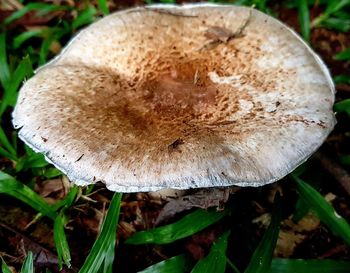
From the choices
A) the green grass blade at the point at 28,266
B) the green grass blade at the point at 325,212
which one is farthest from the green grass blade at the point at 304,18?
the green grass blade at the point at 28,266

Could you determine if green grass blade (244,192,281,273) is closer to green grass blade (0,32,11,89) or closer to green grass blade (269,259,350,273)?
green grass blade (269,259,350,273)

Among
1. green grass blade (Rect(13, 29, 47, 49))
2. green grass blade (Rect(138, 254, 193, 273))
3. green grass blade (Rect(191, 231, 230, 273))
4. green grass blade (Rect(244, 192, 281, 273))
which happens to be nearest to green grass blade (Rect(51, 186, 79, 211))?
green grass blade (Rect(138, 254, 193, 273))

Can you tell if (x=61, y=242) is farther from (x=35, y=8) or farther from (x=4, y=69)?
(x=35, y=8)

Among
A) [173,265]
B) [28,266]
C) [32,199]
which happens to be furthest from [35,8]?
[173,265]

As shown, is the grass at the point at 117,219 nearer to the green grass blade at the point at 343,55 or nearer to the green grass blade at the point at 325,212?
Answer: the green grass blade at the point at 325,212

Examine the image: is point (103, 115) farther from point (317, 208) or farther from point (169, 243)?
point (317, 208)
